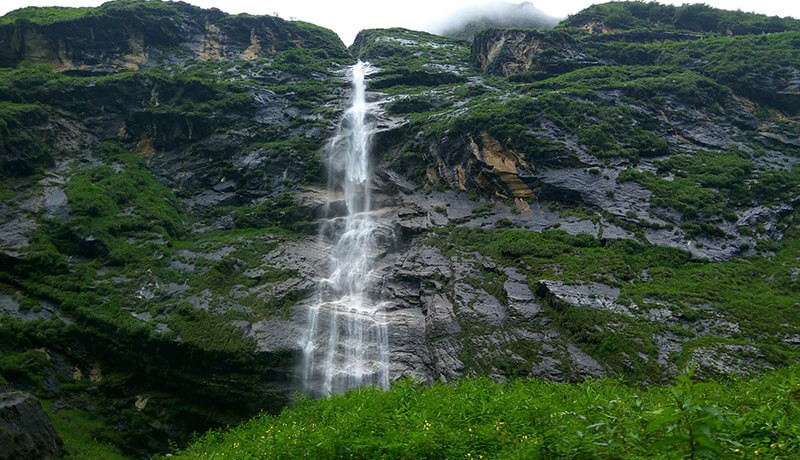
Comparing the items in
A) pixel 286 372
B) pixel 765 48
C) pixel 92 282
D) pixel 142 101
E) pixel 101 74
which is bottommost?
pixel 286 372

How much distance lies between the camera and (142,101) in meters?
41.6

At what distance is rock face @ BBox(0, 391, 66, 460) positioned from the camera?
14.4 m

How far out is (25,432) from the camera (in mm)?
15109

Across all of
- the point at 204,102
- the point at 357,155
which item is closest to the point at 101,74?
the point at 204,102

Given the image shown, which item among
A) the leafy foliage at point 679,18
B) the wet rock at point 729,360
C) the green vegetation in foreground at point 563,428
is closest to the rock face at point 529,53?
the leafy foliage at point 679,18

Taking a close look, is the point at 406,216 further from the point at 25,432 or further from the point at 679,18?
the point at 679,18

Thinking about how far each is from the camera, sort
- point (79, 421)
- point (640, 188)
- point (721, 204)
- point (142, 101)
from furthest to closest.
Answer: point (142, 101) → point (640, 188) → point (721, 204) → point (79, 421)

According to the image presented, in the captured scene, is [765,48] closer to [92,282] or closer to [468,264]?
[468,264]

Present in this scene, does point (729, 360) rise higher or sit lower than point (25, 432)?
higher

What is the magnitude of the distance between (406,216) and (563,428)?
26884 mm

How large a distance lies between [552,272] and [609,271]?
2.95 meters

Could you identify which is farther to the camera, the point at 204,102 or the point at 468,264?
the point at 204,102

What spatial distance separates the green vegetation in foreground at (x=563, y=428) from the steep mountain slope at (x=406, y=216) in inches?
457

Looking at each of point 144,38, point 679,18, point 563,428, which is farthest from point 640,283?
point 144,38
